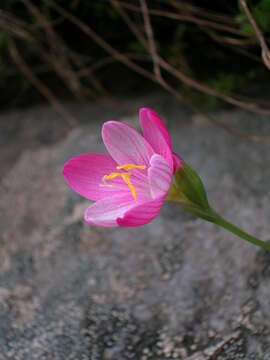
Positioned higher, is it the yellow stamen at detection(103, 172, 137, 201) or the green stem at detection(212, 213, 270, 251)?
the yellow stamen at detection(103, 172, 137, 201)

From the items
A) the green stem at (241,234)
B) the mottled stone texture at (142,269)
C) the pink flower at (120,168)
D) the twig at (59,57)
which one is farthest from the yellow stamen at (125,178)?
the twig at (59,57)

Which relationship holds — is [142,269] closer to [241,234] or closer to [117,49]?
[241,234]

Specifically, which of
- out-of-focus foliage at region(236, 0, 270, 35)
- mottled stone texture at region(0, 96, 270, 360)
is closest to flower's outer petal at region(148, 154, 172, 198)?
mottled stone texture at region(0, 96, 270, 360)

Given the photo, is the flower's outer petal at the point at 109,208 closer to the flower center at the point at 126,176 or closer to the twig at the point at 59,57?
the flower center at the point at 126,176

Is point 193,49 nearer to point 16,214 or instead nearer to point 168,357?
point 16,214

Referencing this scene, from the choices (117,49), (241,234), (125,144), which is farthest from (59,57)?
(241,234)

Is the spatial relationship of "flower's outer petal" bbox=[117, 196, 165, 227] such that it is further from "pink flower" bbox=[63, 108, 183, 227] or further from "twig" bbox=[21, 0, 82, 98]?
"twig" bbox=[21, 0, 82, 98]

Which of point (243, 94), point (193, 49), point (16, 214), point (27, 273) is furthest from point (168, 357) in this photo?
point (193, 49)
